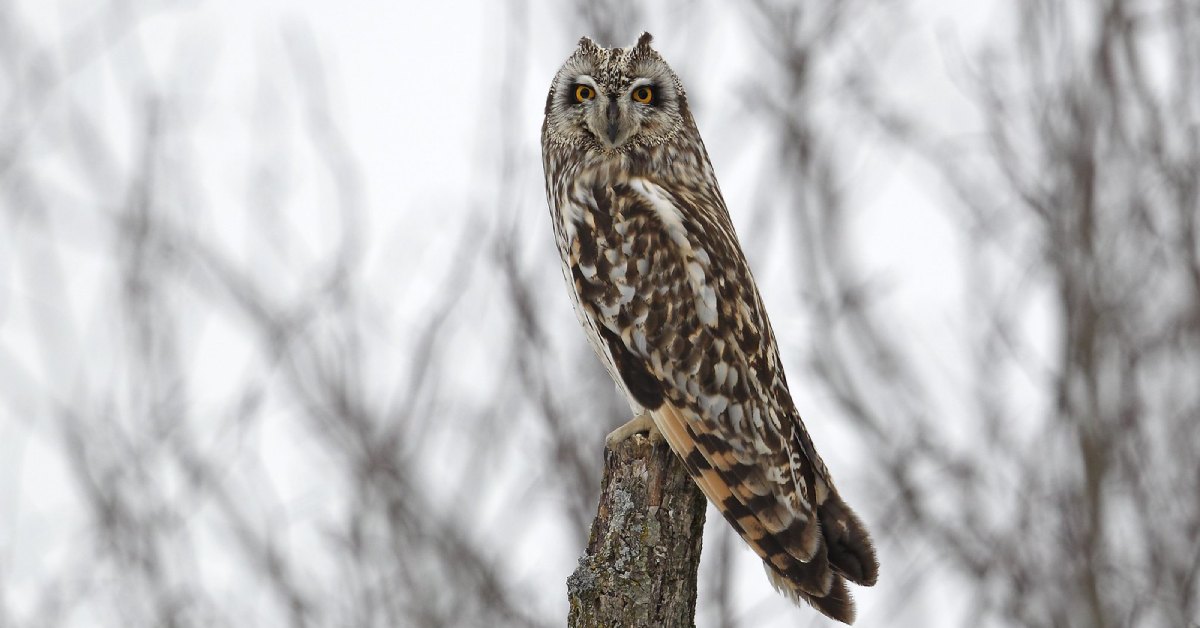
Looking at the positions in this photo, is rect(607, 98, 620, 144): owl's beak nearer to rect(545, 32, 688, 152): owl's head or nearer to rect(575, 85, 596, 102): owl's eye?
rect(545, 32, 688, 152): owl's head

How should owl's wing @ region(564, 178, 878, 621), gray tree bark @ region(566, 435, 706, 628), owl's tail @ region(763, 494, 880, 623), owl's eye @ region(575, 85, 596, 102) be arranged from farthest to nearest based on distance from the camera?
owl's eye @ region(575, 85, 596, 102) < owl's wing @ region(564, 178, 878, 621) < owl's tail @ region(763, 494, 880, 623) < gray tree bark @ region(566, 435, 706, 628)

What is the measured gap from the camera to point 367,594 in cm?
623

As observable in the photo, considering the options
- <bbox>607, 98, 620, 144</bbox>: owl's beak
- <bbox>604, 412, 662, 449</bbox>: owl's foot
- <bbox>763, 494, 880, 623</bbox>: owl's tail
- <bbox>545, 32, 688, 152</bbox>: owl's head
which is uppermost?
<bbox>545, 32, 688, 152</bbox>: owl's head

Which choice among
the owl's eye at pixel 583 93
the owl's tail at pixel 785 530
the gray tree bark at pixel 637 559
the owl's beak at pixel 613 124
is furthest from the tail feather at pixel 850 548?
the owl's eye at pixel 583 93

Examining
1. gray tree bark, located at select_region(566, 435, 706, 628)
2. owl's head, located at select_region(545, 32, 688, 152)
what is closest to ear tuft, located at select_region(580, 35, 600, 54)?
Answer: owl's head, located at select_region(545, 32, 688, 152)

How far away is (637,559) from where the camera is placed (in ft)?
11.5

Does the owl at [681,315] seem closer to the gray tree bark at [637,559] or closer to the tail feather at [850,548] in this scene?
the tail feather at [850,548]

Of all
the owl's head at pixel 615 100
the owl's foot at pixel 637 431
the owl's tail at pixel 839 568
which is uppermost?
the owl's head at pixel 615 100

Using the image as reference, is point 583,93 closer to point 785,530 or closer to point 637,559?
point 785,530

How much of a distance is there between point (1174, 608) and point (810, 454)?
1.74 metres

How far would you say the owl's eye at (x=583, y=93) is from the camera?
16.3 feet

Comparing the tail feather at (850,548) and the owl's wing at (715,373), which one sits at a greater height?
the owl's wing at (715,373)

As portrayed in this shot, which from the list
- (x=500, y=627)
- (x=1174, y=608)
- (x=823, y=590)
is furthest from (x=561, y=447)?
(x=1174, y=608)

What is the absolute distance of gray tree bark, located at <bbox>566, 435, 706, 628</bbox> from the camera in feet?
11.4
